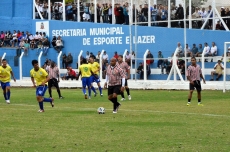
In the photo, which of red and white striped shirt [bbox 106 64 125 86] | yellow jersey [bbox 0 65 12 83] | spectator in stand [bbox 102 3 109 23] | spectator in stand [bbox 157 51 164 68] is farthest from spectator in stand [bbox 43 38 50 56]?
red and white striped shirt [bbox 106 64 125 86]

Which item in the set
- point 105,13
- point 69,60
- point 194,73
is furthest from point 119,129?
point 105,13

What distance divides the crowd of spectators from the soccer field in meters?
17.2

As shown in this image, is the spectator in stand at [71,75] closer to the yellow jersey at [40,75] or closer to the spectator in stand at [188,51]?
the spectator in stand at [188,51]

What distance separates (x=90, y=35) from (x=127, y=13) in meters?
4.89

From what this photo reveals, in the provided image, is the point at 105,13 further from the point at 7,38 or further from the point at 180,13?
the point at 7,38

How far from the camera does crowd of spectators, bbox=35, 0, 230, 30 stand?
42875mm

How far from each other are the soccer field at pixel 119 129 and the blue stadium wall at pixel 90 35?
57.3ft

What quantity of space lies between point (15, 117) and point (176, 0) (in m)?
24.2

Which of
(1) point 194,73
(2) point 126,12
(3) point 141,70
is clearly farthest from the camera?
(2) point 126,12

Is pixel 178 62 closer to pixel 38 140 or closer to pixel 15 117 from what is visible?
pixel 15 117

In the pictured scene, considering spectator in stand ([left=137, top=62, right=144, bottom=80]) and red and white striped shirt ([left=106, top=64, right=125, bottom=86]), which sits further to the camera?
spectator in stand ([left=137, top=62, right=144, bottom=80])

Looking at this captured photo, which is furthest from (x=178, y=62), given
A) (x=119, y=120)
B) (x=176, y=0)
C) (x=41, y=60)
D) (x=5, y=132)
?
(x=5, y=132)

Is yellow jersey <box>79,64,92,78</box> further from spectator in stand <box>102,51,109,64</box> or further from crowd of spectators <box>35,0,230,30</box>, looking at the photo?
spectator in stand <box>102,51,109,64</box>

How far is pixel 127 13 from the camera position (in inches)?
1886
